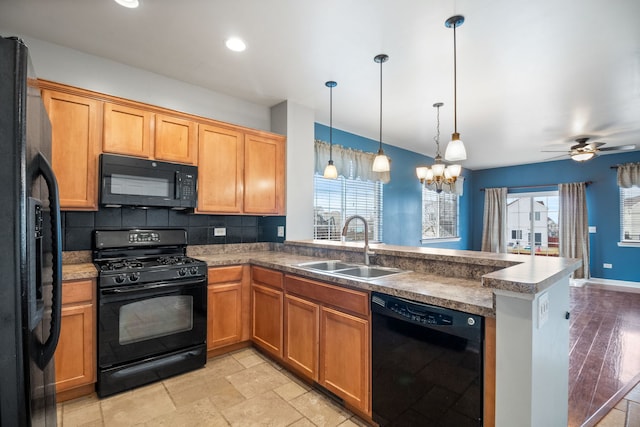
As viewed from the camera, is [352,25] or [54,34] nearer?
[352,25]

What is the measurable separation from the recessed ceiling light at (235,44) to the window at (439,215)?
4989 millimetres

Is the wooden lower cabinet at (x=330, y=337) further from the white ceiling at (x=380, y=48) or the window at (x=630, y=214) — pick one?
the window at (x=630, y=214)

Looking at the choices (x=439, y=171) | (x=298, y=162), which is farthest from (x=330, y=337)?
(x=439, y=171)

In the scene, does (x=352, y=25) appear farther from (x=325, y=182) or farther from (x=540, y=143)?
(x=540, y=143)

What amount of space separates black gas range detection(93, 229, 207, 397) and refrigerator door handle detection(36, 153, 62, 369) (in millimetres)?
1313

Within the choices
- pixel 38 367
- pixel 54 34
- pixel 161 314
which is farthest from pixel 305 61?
pixel 38 367

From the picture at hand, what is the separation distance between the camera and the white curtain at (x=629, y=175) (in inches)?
232

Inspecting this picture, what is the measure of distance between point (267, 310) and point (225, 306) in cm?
40

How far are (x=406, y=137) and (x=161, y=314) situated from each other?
14.5 ft

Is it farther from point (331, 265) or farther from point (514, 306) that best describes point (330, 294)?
point (514, 306)

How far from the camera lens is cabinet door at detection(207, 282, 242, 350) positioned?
2750 millimetres

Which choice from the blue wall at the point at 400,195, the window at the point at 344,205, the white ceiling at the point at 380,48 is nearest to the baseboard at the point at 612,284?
the blue wall at the point at 400,195

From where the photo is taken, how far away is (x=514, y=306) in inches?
49.8

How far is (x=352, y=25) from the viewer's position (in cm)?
223
